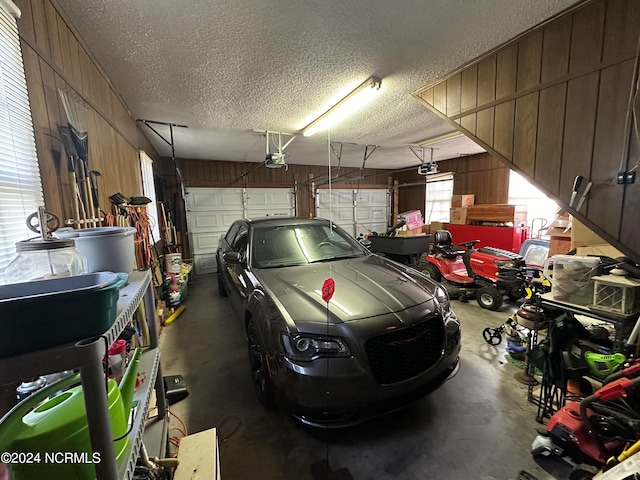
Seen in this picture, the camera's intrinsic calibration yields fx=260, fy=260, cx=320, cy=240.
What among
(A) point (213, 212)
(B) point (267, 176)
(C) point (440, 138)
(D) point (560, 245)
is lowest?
(D) point (560, 245)

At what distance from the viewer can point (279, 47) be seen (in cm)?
203

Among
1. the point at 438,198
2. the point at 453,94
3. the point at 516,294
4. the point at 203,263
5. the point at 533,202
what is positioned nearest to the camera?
the point at 453,94

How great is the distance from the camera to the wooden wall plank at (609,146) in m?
1.54

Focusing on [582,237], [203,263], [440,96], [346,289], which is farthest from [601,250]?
[203,263]

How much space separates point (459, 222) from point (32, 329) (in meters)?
7.70

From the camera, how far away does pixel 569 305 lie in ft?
6.36

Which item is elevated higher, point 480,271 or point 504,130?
point 504,130

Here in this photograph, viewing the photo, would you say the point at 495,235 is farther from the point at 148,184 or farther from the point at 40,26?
the point at 40,26

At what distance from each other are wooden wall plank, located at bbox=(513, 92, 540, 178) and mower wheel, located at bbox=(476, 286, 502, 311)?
239 cm

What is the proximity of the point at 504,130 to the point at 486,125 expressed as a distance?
0.18 meters

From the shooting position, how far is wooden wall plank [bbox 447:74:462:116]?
255 centimetres

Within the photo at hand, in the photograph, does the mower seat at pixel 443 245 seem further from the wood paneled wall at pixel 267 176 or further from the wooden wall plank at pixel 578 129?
the wooden wall plank at pixel 578 129

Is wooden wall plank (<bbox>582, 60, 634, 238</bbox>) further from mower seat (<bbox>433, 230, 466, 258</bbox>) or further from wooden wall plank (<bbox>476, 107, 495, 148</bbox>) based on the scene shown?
mower seat (<bbox>433, 230, 466, 258</bbox>)

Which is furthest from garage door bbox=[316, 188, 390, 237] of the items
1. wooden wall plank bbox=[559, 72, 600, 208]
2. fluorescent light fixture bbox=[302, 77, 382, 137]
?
wooden wall plank bbox=[559, 72, 600, 208]
